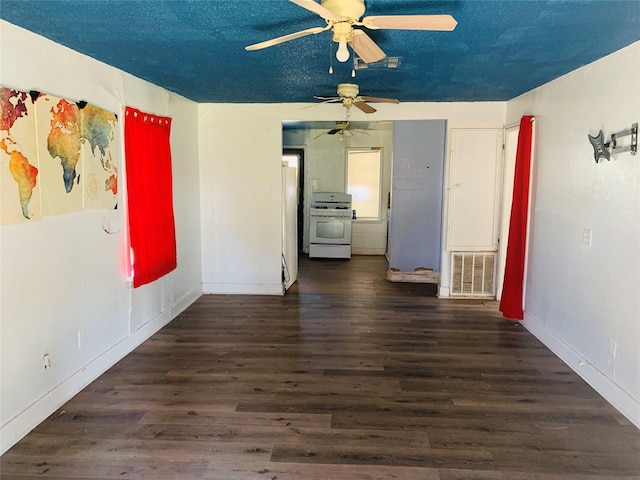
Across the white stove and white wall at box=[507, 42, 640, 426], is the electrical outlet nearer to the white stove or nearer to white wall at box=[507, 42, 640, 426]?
white wall at box=[507, 42, 640, 426]

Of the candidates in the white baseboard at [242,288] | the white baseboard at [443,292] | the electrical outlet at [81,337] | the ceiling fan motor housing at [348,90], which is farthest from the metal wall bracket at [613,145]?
the electrical outlet at [81,337]

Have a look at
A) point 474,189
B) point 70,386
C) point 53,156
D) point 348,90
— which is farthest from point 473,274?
point 53,156

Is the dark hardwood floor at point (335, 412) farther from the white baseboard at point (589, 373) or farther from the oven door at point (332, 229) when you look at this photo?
the oven door at point (332, 229)

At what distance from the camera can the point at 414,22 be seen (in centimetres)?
198

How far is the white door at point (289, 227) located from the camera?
220 inches

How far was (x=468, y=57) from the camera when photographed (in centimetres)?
312

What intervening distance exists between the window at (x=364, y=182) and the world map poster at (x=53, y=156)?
562 centimetres

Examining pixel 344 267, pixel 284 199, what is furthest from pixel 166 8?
pixel 344 267

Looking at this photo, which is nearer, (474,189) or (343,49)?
(343,49)

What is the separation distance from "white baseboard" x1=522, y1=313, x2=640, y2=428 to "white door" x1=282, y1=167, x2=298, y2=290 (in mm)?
2954

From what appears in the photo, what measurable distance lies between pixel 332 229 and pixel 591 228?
499 centimetres

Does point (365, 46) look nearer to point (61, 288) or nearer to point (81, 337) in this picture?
point (61, 288)

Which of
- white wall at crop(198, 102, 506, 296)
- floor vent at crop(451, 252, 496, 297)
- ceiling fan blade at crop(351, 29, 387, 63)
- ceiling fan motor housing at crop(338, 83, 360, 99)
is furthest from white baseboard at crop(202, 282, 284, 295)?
ceiling fan blade at crop(351, 29, 387, 63)

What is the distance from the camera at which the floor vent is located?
17.5 feet
